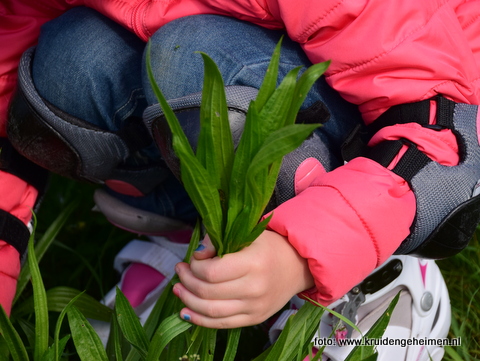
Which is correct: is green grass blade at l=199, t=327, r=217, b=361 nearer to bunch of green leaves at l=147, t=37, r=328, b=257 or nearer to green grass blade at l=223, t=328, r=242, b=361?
green grass blade at l=223, t=328, r=242, b=361

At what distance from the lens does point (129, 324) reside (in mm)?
750

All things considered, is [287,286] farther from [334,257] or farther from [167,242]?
[167,242]

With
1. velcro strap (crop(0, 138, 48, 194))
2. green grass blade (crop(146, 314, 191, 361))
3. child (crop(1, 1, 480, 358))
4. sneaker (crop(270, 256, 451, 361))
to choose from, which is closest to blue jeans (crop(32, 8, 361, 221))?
child (crop(1, 1, 480, 358))

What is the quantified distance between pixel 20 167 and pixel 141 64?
311 millimetres

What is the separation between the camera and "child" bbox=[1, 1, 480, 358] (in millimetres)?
714

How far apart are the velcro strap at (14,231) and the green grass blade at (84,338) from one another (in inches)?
11.1

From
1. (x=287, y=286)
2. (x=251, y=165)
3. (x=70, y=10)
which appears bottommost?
(x=287, y=286)

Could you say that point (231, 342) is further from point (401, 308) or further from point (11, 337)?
point (401, 308)

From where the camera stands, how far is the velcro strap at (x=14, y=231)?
97 centimetres

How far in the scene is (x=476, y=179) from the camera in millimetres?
856

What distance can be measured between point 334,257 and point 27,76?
632 millimetres

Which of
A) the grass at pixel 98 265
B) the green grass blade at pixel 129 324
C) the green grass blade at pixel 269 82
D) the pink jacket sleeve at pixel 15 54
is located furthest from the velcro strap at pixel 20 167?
the green grass blade at pixel 269 82

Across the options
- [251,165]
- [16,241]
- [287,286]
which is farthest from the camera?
[16,241]

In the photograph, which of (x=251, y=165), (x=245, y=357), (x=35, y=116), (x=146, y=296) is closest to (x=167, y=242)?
(x=146, y=296)
